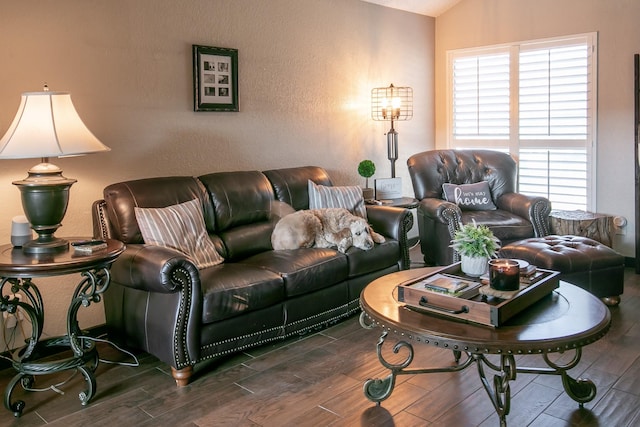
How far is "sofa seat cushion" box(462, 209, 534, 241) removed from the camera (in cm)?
468

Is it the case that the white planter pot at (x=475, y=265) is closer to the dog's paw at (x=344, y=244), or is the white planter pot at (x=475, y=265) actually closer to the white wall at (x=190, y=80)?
the dog's paw at (x=344, y=244)

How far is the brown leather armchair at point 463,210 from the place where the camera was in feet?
15.5

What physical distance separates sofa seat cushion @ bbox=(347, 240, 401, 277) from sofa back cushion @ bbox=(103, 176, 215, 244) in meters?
0.96

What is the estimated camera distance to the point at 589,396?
106 inches

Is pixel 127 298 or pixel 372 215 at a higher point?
pixel 372 215

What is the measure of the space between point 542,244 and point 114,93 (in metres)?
3.06

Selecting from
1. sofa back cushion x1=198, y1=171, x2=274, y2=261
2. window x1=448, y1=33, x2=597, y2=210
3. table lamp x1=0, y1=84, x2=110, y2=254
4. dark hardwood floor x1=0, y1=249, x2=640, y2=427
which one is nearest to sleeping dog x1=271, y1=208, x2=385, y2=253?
sofa back cushion x1=198, y1=171, x2=274, y2=261

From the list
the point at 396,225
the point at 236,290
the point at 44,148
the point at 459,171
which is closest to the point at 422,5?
the point at 459,171

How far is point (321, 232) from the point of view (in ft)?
13.1

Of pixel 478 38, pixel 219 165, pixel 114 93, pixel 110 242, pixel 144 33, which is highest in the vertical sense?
pixel 478 38

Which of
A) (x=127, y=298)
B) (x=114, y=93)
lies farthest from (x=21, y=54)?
(x=127, y=298)

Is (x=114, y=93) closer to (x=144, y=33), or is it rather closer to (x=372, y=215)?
(x=144, y=33)

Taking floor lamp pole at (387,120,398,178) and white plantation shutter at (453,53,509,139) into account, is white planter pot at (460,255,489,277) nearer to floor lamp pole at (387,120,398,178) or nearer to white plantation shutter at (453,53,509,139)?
floor lamp pole at (387,120,398,178)

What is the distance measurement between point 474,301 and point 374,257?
5.47 ft
